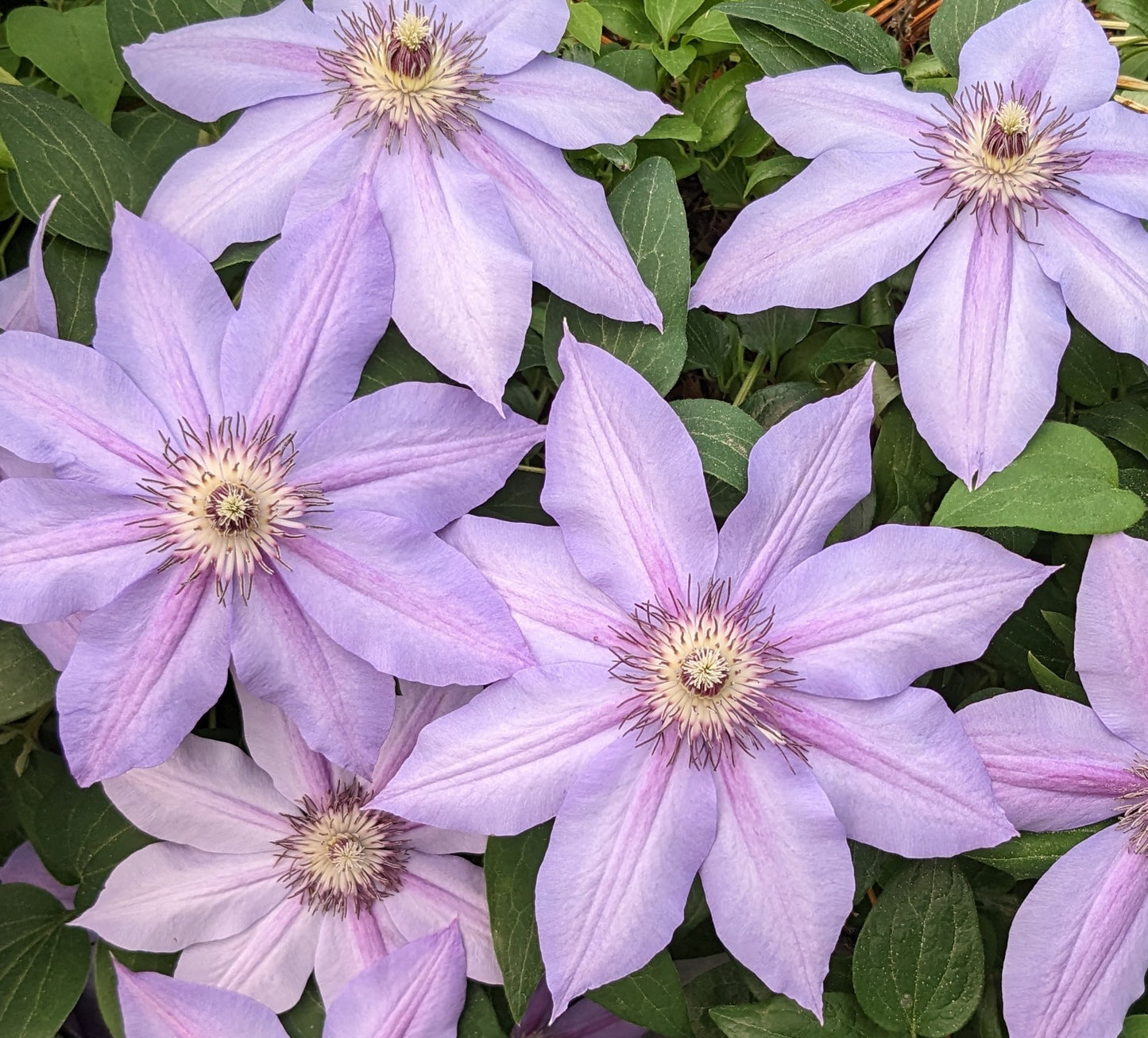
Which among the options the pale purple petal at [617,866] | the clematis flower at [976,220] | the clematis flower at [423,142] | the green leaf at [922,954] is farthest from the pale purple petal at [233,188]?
the green leaf at [922,954]

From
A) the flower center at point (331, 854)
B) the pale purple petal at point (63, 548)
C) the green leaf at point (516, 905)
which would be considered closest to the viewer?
the pale purple petal at point (63, 548)

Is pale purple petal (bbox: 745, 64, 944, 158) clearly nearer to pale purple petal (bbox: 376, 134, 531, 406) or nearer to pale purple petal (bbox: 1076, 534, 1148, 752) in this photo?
pale purple petal (bbox: 376, 134, 531, 406)

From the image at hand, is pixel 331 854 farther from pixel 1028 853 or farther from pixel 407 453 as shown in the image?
pixel 1028 853

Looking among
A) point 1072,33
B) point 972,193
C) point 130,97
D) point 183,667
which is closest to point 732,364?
point 972,193

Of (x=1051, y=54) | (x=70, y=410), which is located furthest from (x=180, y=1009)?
(x=1051, y=54)

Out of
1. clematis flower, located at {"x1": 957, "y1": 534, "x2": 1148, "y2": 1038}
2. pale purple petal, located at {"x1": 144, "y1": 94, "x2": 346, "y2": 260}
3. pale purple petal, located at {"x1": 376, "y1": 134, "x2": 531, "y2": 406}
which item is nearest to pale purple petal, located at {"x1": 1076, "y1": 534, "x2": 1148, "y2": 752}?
clematis flower, located at {"x1": 957, "y1": 534, "x2": 1148, "y2": 1038}

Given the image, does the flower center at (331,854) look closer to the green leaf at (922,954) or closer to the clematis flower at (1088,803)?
the green leaf at (922,954)

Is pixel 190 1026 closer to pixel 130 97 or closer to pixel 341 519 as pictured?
pixel 341 519
